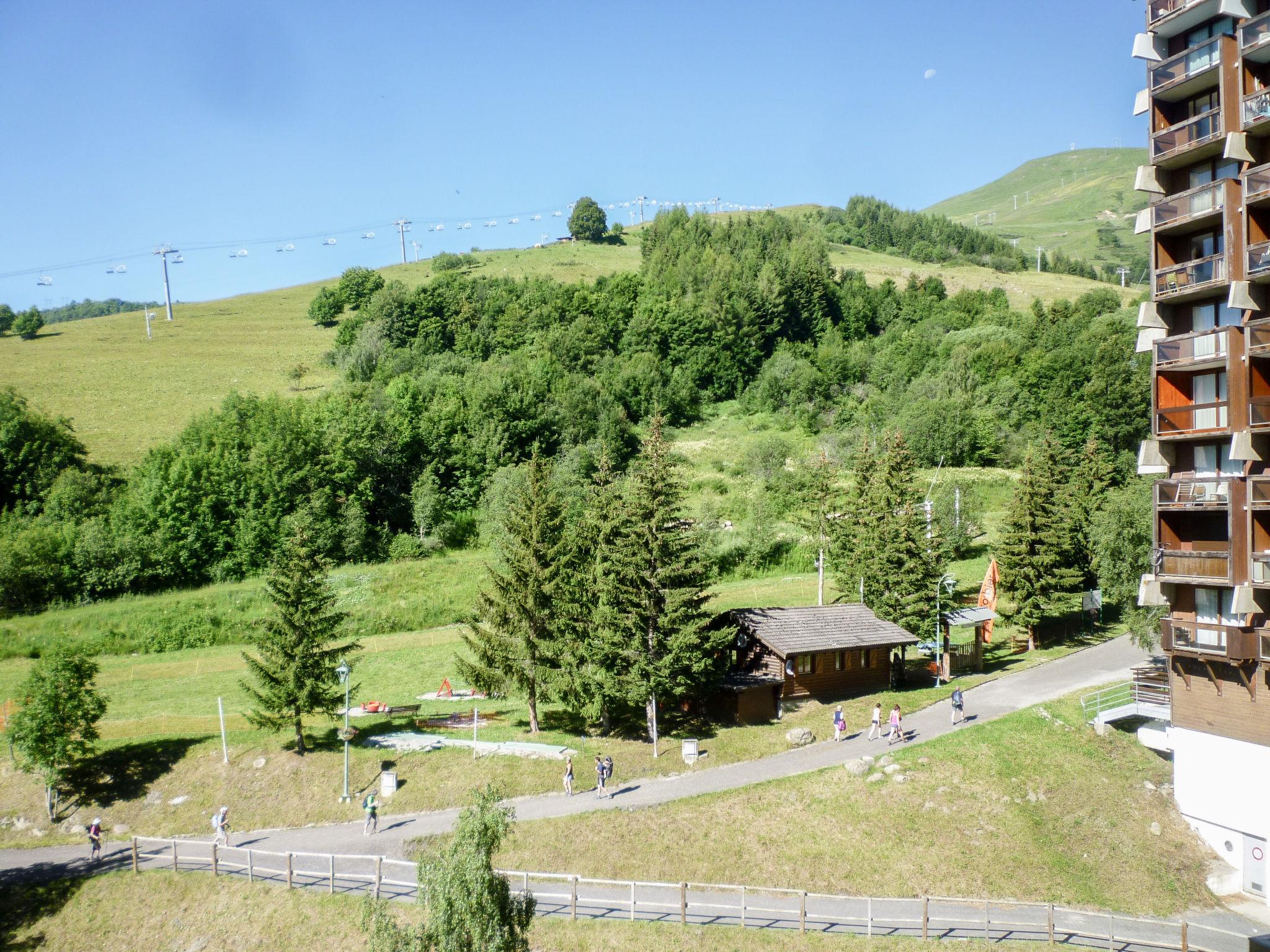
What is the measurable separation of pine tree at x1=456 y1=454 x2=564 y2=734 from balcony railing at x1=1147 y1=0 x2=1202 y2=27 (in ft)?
84.0

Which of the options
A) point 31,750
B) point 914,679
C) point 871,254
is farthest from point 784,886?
point 871,254

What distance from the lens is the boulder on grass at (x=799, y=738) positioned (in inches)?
1378

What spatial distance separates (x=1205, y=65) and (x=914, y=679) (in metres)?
27.4

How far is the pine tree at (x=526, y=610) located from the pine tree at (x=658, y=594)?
9.17ft

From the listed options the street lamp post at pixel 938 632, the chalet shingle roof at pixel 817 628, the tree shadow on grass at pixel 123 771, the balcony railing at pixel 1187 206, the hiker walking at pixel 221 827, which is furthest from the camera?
the street lamp post at pixel 938 632

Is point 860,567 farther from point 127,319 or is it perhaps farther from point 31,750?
point 127,319

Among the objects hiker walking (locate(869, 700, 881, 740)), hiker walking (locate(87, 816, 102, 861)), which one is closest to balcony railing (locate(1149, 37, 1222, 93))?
hiker walking (locate(869, 700, 881, 740))

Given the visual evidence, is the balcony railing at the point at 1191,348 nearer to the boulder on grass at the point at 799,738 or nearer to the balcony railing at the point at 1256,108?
the balcony railing at the point at 1256,108

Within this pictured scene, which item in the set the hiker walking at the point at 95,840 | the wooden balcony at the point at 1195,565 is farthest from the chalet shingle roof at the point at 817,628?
the hiker walking at the point at 95,840

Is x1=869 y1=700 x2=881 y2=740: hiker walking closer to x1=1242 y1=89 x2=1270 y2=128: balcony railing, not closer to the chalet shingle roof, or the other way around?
the chalet shingle roof

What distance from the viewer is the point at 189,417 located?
84812mm

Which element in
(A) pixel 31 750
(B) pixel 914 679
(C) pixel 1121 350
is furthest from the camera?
(C) pixel 1121 350

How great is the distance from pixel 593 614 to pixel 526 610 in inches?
101

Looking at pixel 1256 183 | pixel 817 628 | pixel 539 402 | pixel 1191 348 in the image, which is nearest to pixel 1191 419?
pixel 1191 348
